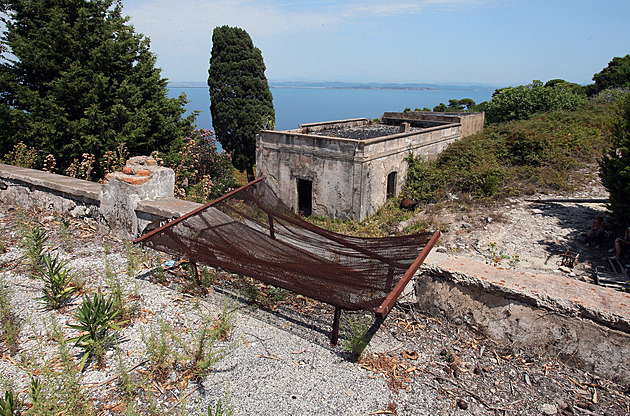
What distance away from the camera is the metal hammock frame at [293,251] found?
9.30 ft

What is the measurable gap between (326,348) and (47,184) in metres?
4.19

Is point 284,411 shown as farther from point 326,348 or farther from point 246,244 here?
point 246,244

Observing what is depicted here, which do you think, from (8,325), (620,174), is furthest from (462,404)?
(620,174)

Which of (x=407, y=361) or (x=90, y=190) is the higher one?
(x=90, y=190)

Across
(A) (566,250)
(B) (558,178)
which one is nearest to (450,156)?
(B) (558,178)

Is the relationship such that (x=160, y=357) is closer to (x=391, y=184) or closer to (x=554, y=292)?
(x=554, y=292)

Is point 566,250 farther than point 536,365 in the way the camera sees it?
Yes

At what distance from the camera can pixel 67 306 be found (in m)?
3.26

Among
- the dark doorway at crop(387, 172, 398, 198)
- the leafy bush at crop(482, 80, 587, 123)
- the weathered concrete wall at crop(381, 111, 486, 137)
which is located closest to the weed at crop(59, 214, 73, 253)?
the dark doorway at crop(387, 172, 398, 198)

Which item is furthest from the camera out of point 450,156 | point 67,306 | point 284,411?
point 450,156

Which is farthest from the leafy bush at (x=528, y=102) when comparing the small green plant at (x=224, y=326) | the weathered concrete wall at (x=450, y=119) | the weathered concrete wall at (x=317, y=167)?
the small green plant at (x=224, y=326)

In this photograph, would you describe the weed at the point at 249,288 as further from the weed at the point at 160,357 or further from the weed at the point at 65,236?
the weed at the point at 65,236

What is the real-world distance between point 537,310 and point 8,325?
11.7 feet

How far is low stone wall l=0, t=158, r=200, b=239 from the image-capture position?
4383mm
